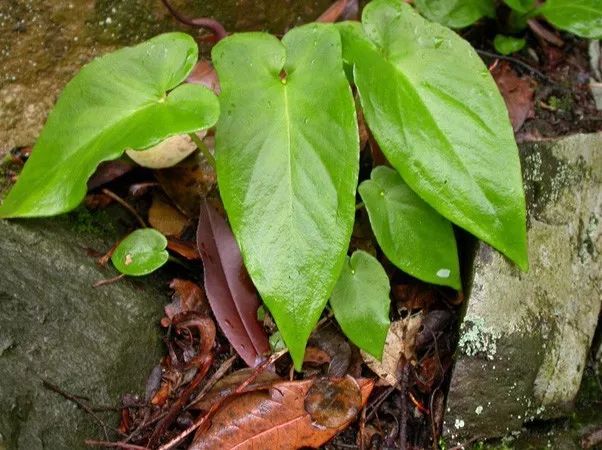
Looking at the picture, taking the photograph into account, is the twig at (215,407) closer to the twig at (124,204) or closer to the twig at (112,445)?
the twig at (112,445)

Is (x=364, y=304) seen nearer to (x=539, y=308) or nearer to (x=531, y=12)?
(x=539, y=308)

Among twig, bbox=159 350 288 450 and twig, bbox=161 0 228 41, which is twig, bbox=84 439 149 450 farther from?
twig, bbox=161 0 228 41

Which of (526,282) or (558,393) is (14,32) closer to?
(526,282)

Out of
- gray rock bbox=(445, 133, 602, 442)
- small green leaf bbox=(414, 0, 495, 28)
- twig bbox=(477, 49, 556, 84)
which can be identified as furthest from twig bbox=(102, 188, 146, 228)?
twig bbox=(477, 49, 556, 84)

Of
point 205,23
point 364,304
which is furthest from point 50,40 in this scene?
point 364,304

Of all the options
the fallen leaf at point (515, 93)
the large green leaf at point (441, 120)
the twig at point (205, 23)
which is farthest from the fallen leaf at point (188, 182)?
the fallen leaf at point (515, 93)

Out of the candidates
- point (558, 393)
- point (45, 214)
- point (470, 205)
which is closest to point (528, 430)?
point (558, 393)
